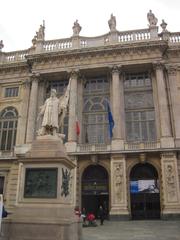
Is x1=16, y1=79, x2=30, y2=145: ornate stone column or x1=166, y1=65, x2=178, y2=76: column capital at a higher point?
x1=166, y1=65, x2=178, y2=76: column capital

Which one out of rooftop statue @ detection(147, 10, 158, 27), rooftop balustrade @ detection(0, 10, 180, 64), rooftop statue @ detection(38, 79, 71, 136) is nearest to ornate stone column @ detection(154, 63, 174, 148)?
rooftop balustrade @ detection(0, 10, 180, 64)

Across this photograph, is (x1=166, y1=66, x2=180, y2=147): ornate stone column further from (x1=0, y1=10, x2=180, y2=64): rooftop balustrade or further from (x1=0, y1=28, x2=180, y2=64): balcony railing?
(x1=0, y1=28, x2=180, y2=64): balcony railing

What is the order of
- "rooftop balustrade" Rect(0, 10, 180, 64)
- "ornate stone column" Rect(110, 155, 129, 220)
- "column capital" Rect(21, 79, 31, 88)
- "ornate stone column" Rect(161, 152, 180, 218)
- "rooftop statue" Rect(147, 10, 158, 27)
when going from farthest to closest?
"column capital" Rect(21, 79, 31, 88), "rooftop statue" Rect(147, 10, 158, 27), "rooftop balustrade" Rect(0, 10, 180, 64), "ornate stone column" Rect(110, 155, 129, 220), "ornate stone column" Rect(161, 152, 180, 218)

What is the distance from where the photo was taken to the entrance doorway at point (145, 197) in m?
22.0

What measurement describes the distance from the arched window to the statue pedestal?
709 inches

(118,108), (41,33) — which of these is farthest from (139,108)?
(41,33)

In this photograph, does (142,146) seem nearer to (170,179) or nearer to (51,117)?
(170,179)

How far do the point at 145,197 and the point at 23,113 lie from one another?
14466mm

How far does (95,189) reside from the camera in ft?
75.9

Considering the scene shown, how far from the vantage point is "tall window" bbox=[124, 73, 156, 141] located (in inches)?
941

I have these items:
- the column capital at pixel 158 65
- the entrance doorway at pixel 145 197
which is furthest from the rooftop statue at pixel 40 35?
the entrance doorway at pixel 145 197

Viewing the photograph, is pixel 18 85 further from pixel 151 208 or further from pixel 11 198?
pixel 151 208

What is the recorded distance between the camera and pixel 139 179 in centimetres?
2278

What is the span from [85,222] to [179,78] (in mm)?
16232
